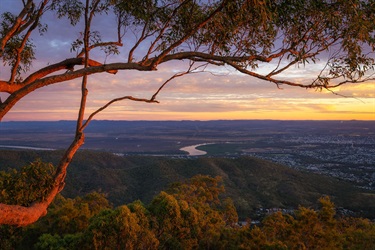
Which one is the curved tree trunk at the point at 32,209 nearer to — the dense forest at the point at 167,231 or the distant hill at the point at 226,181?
the dense forest at the point at 167,231

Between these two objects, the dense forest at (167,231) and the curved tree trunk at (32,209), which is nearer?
the curved tree trunk at (32,209)

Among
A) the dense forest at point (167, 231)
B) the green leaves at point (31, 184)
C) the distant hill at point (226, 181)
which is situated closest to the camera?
the green leaves at point (31, 184)

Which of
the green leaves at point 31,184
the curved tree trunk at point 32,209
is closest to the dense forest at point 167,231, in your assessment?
the green leaves at point 31,184

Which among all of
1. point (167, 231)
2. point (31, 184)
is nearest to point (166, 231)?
point (167, 231)

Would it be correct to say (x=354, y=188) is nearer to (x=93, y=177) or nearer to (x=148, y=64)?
(x=93, y=177)

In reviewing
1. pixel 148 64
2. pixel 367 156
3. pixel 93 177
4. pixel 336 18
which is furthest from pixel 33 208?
pixel 367 156

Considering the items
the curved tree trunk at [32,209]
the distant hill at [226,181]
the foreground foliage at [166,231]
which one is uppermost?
the curved tree trunk at [32,209]

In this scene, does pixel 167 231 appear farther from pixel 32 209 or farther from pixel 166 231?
pixel 32 209

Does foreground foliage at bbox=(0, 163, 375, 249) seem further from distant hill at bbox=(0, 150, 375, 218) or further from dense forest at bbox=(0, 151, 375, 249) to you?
distant hill at bbox=(0, 150, 375, 218)

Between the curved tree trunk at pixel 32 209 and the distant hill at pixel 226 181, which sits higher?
the curved tree trunk at pixel 32 209

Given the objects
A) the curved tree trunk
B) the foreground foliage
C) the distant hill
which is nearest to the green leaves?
the curved tree trunk
